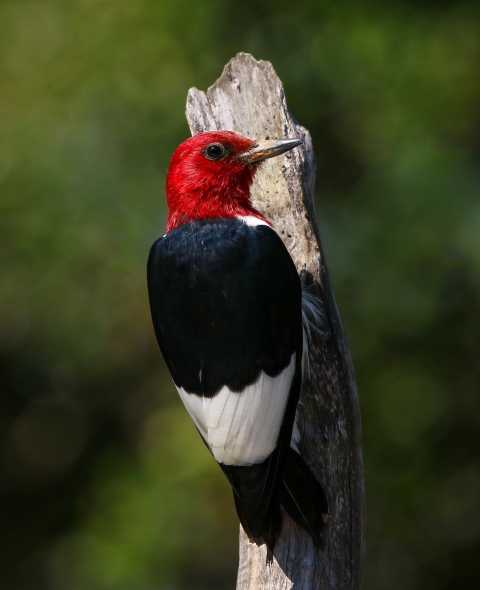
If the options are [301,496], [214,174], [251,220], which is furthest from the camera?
[214,174]

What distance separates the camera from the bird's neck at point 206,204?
10.7ft

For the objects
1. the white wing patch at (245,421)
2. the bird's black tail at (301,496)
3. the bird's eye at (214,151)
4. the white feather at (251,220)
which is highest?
the bird's eye at (214,151)

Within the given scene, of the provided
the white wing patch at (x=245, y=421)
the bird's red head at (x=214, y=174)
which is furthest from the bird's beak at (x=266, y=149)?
the white wing patch at (x=245, y=421)

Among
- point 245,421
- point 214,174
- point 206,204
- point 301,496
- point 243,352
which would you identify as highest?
point 214,174

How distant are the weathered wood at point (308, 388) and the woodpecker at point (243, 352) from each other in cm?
9

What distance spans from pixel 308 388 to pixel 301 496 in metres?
0.41

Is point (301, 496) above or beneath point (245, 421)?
beneath

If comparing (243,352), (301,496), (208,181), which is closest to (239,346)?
(243,352)

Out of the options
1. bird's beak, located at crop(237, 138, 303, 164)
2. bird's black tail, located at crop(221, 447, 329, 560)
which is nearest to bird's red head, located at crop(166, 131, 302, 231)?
bird's beak, located at crop(237, 138, 303, 164)

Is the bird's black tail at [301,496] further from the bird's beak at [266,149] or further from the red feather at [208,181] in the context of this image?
the bird's beak at [266,149]

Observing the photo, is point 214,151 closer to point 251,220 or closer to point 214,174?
point 214,174

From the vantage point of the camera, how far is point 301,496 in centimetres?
301

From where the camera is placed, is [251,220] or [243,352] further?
[251,220]

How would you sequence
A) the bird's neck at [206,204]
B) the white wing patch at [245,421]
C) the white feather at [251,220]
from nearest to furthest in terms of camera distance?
the white wing patch at [245,421], the white feather at [251,220], the bird's neck at [206,204]
